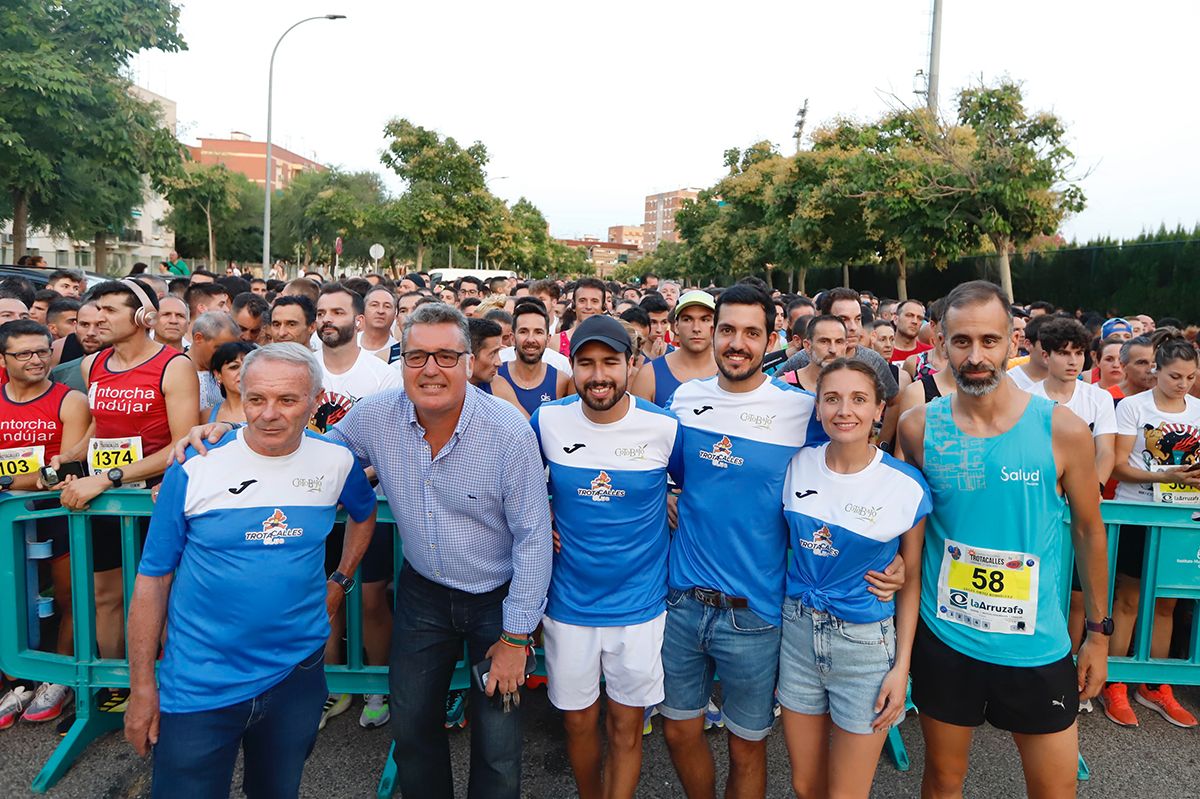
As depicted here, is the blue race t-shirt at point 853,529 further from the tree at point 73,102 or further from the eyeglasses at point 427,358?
the tree at point 73,102

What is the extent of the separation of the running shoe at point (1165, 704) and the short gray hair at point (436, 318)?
4063 millimetres

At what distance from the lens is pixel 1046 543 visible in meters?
2.78

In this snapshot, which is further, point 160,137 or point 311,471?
point 160,137

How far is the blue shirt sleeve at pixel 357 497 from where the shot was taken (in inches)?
120

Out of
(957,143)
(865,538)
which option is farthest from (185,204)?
(865,538)

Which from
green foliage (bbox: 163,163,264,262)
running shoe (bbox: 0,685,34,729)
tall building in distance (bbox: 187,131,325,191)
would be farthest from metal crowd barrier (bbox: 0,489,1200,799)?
tall building in distance (bbox: 187,131,325,191)

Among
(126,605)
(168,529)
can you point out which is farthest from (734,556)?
(126,605)

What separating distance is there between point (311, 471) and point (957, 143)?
17.4m

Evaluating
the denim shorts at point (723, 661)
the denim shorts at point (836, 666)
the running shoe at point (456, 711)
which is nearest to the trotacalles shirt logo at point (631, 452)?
the denim shorts at point (723, 661)

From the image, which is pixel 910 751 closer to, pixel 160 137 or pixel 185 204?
pixel 160 137

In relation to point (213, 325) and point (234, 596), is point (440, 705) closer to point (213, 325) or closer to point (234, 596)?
point (234, 596)

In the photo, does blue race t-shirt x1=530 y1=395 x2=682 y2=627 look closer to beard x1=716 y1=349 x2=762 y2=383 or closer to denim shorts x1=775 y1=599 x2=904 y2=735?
beard x1=716 y1=349 x2=762 y2=383

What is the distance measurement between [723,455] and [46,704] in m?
3.60

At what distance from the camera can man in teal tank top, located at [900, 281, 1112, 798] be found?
9.04 feet
